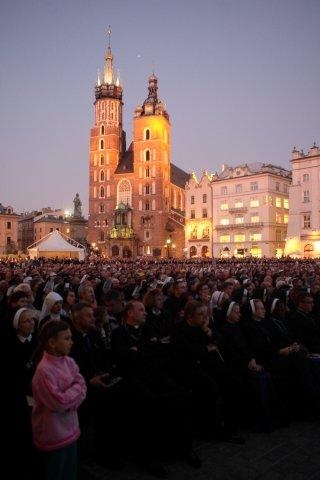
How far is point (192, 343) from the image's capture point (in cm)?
607

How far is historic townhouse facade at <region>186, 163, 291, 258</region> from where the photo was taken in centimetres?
5747

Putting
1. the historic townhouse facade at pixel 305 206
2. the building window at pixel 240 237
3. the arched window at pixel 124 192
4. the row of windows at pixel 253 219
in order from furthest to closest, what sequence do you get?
the arched window at pixel 124 192 → the building window at pixel 240 237 → the row of windows at pixel 253 219 → the historic townhouse facade at pixel 305 206

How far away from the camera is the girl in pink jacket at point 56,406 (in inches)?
140

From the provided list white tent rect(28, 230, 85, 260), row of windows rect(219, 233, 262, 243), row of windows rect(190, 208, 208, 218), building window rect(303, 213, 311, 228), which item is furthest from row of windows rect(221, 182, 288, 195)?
white tent rect(28, 230, 85, 260)

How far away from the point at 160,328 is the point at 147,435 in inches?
105

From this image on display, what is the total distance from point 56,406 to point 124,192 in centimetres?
7500

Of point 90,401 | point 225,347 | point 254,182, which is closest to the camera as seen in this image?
point 90,401

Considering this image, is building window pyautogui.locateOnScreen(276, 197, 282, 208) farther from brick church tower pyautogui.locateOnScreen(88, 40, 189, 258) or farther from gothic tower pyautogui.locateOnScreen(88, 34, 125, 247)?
gothic tower pyautogui.locateOnScreen(88, 34, 125, 247)

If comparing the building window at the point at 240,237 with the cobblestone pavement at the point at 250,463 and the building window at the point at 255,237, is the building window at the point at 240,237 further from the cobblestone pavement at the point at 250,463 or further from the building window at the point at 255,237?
the cobblestone pavement at the point at 250,463

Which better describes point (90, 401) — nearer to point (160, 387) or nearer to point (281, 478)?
point (160, 387)

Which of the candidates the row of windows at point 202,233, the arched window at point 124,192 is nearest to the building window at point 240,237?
the row of windows at point 202,233

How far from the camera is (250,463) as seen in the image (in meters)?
4.96

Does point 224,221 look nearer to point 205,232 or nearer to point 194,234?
point 205,232

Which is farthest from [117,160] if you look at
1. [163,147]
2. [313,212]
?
[313,212]
